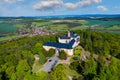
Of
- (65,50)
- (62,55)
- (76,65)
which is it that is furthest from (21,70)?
(65,50)

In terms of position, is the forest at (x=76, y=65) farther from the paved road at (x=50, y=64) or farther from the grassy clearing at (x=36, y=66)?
the paved road at (x=50, y=64)

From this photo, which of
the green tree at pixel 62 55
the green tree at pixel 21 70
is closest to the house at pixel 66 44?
the green tree at pixel 62 55

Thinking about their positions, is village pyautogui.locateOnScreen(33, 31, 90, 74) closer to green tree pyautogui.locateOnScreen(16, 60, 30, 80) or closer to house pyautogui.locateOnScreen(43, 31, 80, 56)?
house pyautogui.locateOnScreen(43, 31, 80, 56)

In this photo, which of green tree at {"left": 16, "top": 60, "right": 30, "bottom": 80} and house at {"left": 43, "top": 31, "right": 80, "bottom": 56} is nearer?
green tree at {"left": 16, "top": 60, "right": 30, "bottom": 80}

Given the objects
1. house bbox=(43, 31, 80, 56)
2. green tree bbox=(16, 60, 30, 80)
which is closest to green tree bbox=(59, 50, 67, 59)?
house bbox=(43, 31, 80, 56)

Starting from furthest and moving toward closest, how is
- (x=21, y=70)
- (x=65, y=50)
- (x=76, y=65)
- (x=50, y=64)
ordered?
(x=65, y=50), (x=50, y=64), (x=76, y=65), (x=21, y=70)

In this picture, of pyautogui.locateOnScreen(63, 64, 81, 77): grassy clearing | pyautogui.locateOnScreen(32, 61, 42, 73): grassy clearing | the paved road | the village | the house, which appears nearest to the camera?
pyautogui.locateOnScreen(63, 64, 81, 77): grassy clearing

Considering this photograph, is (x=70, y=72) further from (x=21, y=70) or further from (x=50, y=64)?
(x=21, y=70)

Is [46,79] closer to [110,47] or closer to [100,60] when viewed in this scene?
[100,60]

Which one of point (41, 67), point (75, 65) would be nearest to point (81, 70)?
point (75, 65)

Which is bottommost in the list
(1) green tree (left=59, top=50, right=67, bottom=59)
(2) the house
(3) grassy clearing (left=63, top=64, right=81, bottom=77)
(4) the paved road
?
(3) grassy clearing (left=63, top=64, right=81, bottom=77)

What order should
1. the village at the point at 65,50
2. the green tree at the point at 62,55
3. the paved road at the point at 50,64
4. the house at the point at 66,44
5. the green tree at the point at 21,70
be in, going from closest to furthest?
1. the green tree at the point at 21,70
2. the paved road at the point at 50,64
3. the village at the point at 65,50
4. the green tree at the point at 62,55
5. the house at the point at 66,44
